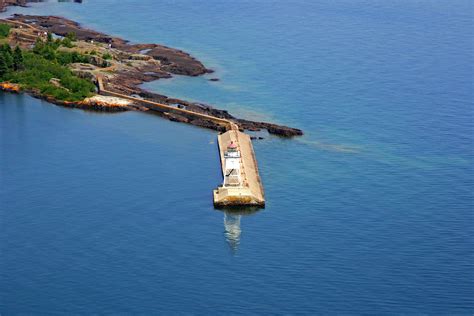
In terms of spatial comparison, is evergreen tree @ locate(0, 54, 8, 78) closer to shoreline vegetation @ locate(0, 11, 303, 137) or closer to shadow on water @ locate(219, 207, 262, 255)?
shoreline vegetation @ locate(0, 11, 303, 137)

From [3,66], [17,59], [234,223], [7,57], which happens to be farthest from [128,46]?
[234,223]

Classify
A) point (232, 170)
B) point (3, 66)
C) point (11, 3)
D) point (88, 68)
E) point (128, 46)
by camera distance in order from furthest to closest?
point (11, 3), point (128, 46), point (88, 68), point (3, 66), point (232, 170)

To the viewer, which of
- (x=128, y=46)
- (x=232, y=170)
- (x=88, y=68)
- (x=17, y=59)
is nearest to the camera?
(x=232, y=170)

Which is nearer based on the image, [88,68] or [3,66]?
[3,66]

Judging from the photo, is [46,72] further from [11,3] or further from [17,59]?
[11,3]

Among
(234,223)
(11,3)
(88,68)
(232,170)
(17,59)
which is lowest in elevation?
(234,223)

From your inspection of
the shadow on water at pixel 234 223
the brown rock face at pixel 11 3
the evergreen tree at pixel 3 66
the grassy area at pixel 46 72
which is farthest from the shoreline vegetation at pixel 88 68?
the shadow on water at pixel 234 223

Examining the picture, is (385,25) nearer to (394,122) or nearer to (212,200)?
(394,122)

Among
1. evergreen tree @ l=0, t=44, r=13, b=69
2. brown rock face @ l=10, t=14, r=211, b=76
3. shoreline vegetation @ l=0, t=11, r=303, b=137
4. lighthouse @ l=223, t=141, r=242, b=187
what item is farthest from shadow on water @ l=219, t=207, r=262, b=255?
evergreen tree @ l=0, t=44, r=13, b=69

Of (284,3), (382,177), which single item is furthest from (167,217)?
(284,3)
